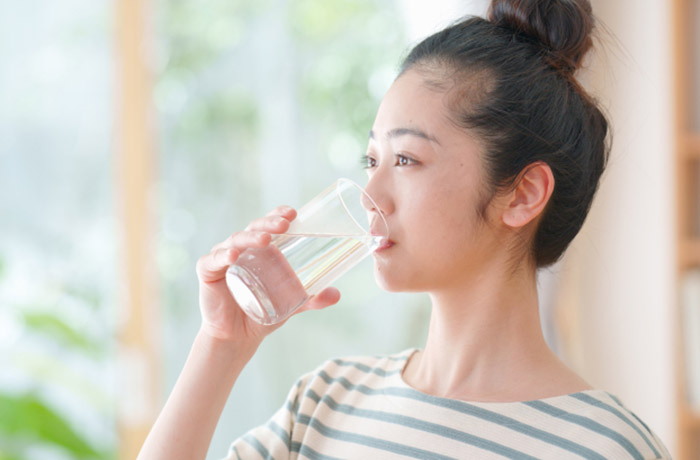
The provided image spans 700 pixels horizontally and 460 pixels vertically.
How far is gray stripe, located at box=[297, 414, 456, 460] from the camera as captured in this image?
104 cm

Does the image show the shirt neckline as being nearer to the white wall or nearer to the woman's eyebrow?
the woman's eyebrow

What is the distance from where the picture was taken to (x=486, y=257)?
111 cm

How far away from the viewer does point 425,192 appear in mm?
1035

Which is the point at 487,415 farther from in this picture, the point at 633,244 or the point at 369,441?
the point at 633,244

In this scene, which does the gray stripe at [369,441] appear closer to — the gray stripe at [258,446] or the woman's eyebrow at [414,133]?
the gray stripe at [258,446]

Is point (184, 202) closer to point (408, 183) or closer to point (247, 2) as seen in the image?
point (247, 2)

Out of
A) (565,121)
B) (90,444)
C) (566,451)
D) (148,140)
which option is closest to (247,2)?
(148,140)

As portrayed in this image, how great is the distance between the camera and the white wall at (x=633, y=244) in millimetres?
2117

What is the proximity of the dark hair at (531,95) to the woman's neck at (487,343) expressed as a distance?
8cm

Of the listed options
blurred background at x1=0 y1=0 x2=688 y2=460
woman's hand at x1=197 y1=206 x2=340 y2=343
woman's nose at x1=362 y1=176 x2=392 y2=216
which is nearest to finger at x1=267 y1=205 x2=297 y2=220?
woman's hand at x1=197 y1=206 x2=340 y2=343

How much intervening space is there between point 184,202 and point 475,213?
182 centimetres

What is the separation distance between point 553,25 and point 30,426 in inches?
81.5

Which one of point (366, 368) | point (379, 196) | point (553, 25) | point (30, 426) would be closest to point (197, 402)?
point (366, 368)

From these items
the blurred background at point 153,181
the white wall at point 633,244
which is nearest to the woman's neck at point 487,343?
the white wall at point 633,244
